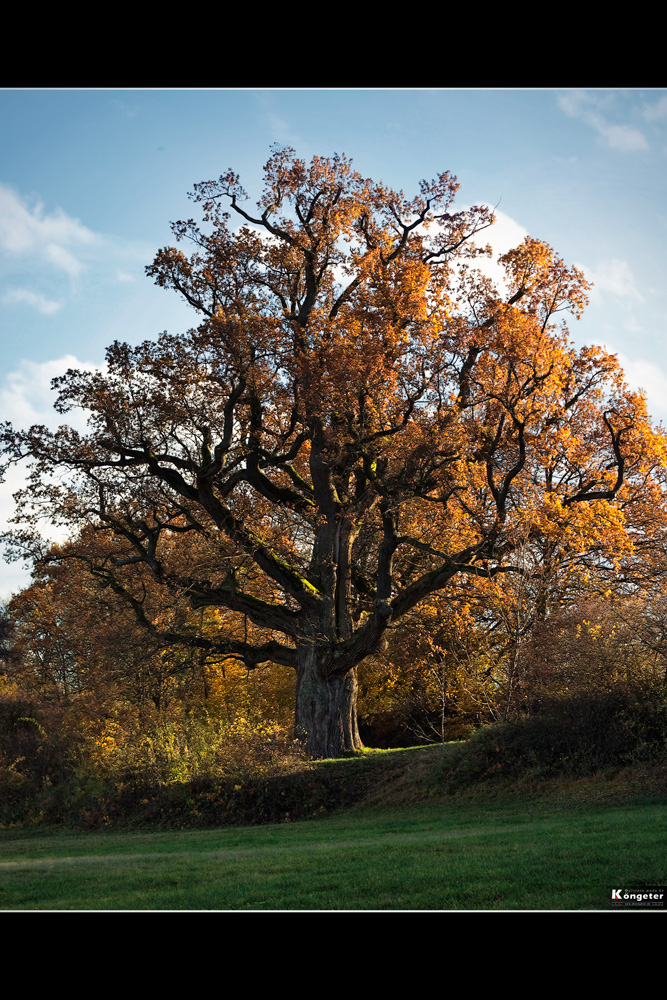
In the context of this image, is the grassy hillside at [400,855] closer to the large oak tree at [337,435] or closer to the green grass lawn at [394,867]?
the green grass lawn at [394,867]

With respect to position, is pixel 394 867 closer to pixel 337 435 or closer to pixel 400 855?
pixel 400 855

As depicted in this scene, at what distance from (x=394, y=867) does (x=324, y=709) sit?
12.7m

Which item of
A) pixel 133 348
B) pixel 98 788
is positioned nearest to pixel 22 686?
pixel 98 788

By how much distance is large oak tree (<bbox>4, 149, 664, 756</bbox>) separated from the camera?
19000mm

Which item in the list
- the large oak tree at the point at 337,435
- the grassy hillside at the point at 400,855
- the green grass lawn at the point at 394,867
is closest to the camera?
the green grass lawn at the point at 394,867

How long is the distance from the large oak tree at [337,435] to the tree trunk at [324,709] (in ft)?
0.18

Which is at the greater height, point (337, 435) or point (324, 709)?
point (337, 435)

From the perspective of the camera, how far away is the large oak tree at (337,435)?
19.0 meters

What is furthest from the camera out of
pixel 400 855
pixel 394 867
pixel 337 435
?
pixel 337 435

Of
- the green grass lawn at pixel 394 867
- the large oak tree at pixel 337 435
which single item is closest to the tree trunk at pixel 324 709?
the large oak tree at pixel 337 435

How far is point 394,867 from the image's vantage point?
28.6 feet

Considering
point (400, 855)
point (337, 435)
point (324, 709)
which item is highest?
point (337, 435)

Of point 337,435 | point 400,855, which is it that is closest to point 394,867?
point 400,855
